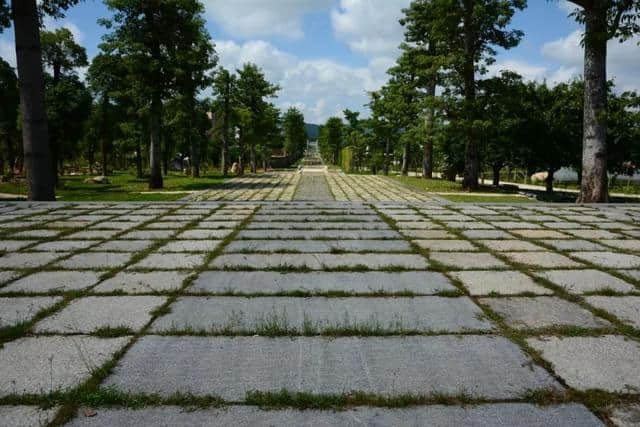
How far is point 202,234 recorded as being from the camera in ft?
21.4

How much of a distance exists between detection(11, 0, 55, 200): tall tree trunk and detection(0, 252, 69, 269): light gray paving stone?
23.7ft

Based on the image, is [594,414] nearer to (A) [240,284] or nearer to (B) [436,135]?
A: (A) [240,284]

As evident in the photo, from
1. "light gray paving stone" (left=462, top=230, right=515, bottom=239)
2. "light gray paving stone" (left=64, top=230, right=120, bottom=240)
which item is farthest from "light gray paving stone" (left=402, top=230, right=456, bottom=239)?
"light gray paving stone" (left=64, top=230, right=120, bottom=240)

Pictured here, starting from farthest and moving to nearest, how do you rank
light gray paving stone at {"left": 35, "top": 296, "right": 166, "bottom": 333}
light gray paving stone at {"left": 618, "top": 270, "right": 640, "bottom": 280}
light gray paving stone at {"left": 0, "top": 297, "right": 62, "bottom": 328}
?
light gray paving stone at {"left": 618, "top": 270, "right": 640, "bottom": 280} < light gray paving stone at {"left": 0, "top": 297, "right": 62, "bottom": 328} < light gray paving stone at {"left": 35, "top": 296, "right": 166, "bottom": 333}

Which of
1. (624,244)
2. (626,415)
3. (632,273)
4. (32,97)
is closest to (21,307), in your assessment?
(626,415)

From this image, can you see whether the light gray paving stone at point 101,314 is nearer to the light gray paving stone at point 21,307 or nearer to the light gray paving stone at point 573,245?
the light gray paving stone at point 21,307

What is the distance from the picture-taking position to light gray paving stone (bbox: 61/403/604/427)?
1.97 metres

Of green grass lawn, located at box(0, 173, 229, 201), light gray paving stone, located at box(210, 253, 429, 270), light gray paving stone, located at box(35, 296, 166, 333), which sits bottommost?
light gray paving stone, located at box(35, 296, 166, 333)

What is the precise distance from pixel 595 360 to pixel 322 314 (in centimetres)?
183

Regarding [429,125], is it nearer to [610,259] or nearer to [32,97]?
[610,259]

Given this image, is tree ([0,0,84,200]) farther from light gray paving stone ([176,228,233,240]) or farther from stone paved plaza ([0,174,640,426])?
light gray paving stone ([176,228,233,240])

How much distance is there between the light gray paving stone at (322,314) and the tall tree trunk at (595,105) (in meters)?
9.82

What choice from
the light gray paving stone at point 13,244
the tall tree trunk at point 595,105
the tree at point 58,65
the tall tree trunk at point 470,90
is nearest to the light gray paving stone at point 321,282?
the light gray paving stone at point 13,244

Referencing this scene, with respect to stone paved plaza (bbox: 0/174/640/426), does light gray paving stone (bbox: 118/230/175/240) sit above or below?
above
